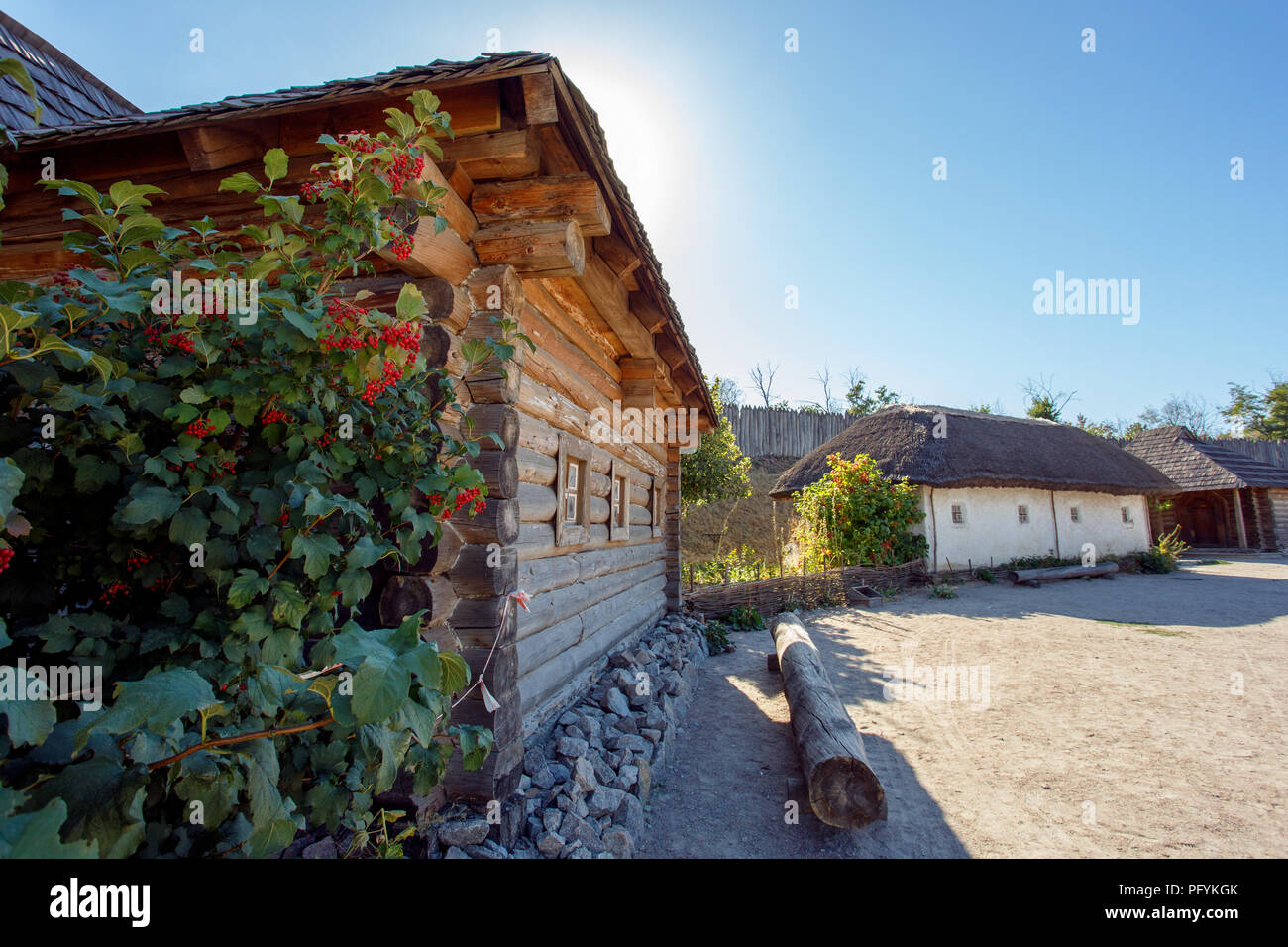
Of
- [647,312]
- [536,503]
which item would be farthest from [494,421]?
[647,312]

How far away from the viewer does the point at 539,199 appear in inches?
121

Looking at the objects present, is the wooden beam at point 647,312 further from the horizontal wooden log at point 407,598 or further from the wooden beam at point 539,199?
the horizontal wooden log at point 407,598

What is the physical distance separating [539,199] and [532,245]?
0.82ft

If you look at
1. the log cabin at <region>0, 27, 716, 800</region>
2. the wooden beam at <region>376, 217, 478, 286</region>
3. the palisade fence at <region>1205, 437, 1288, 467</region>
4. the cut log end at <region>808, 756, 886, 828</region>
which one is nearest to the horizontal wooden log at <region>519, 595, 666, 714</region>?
the log cabin at <region>0, 27, 716, 800</region>

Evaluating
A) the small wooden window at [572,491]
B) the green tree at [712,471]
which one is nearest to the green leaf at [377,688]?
the small wooden window at [572,491]

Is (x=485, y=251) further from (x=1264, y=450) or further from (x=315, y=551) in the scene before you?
(x=1264, y=450)

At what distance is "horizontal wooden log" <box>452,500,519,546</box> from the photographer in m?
2.91

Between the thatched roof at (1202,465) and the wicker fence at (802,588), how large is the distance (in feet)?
48.1

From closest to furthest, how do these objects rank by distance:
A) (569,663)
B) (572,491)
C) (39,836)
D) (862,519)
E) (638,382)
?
(39,836)
(569,663)
(572,491)
(638,382)
(862,519)

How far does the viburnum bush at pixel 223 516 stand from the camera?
1.23 m

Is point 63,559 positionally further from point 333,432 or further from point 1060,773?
point 1060,773

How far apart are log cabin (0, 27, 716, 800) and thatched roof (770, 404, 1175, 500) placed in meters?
12.4

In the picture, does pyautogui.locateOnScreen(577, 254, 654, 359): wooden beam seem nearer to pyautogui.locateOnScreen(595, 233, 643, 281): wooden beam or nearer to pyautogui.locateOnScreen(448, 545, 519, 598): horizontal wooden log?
pyautogui.locateOnScreen(595, 233, 643, 281): wooden beam

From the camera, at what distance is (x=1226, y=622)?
30.2ft
